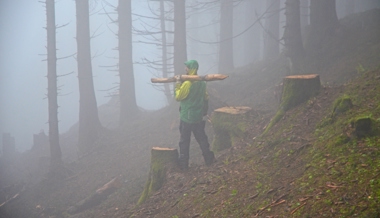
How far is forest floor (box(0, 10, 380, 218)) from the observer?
14.5ft

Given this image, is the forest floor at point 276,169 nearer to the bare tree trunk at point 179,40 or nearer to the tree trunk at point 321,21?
the tree trunk at point 321,21

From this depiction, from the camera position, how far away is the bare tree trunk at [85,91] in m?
18.2

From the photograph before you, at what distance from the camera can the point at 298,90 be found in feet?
26.8

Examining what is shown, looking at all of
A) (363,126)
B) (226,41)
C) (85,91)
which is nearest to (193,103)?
(363,126)

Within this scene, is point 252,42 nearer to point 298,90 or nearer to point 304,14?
point 304,14

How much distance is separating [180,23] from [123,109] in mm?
6227

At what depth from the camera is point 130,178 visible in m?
12.9

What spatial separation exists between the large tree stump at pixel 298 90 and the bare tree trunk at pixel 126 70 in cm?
1352

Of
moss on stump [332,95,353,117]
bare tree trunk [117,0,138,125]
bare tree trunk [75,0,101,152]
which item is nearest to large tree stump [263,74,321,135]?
moss on stump [332,95,353,117]

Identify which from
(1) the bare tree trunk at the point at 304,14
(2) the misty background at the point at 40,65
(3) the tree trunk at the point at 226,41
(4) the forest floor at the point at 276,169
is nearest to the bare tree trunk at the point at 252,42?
(1) the bare tree trunk at the point at 304,14

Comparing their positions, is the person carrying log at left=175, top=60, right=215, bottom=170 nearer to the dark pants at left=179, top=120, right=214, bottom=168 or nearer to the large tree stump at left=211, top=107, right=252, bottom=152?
the dark pants at left=179, top=120, right=214, bottom=168

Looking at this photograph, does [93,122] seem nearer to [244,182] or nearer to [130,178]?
→ [130,178]

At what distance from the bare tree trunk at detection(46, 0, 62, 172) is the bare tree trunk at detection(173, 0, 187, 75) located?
549 cm

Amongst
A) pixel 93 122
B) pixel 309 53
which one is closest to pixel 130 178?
pixel 93 122
